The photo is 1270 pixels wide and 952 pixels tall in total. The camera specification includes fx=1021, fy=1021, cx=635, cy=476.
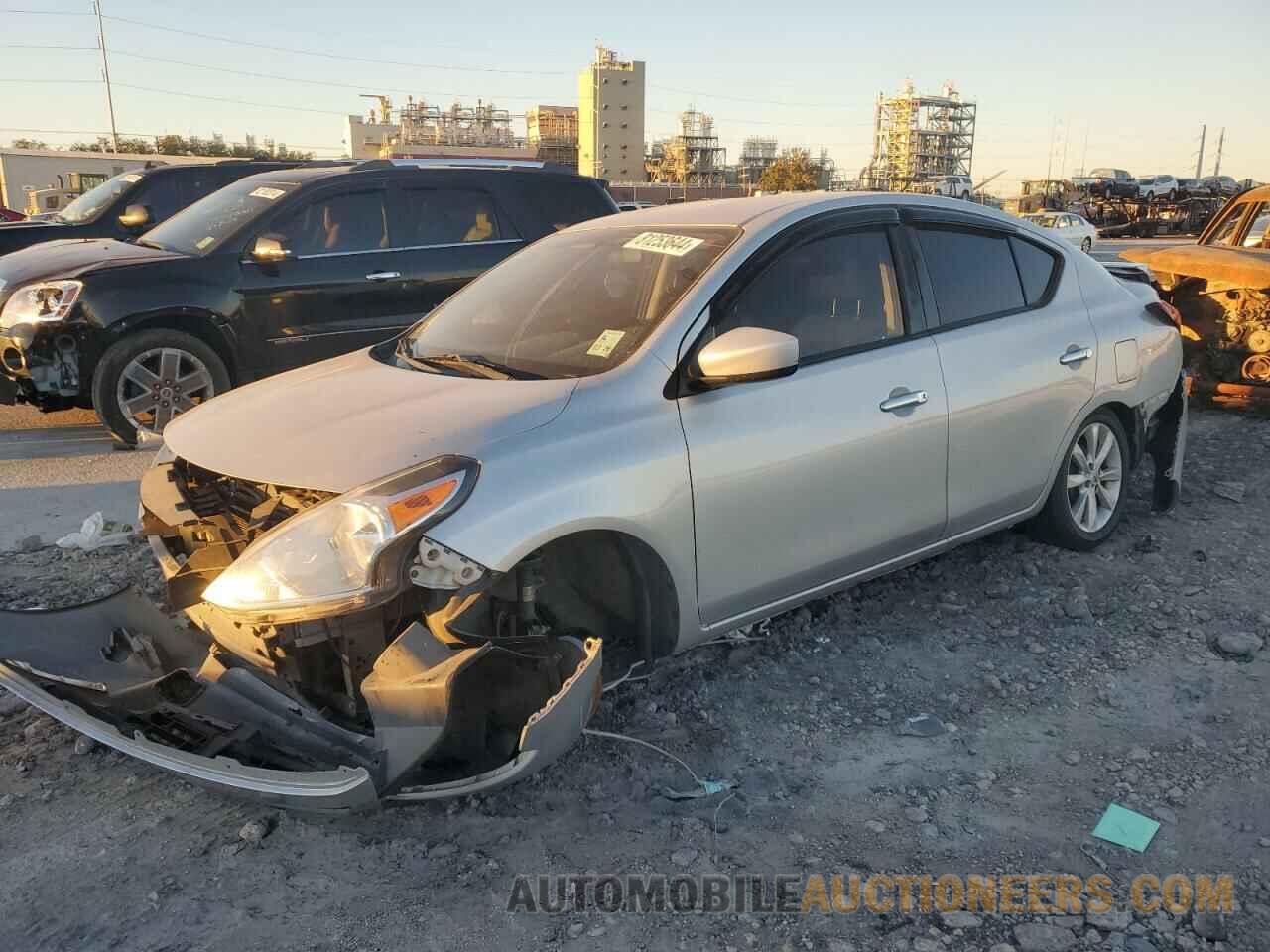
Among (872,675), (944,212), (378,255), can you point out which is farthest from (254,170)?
(872,675)

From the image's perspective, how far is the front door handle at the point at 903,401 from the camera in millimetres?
3684

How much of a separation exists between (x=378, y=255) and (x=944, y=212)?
456 centimetres

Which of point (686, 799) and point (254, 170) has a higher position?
point (254, 170)

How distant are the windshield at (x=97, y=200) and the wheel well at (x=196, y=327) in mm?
4126

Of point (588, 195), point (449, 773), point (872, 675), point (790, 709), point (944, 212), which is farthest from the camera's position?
point (588, 195)

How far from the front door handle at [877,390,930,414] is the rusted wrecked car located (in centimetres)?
568

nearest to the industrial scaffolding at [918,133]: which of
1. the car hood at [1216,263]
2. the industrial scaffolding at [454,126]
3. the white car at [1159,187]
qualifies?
the industrial scaffolding at [454,126]

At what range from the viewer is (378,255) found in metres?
7.47

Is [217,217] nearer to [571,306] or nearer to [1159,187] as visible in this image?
[571,306]

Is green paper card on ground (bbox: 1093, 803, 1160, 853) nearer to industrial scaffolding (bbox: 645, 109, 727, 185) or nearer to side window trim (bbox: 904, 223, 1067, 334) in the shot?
side window trim (bbox: 904, 223, 1067, 334)

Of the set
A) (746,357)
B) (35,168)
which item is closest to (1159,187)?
(746,357)

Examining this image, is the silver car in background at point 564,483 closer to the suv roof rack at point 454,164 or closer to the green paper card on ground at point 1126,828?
the green paper card on ground at point 1126,828

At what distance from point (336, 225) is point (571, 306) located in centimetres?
429

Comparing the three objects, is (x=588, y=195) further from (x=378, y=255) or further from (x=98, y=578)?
(x=98, y=578)
